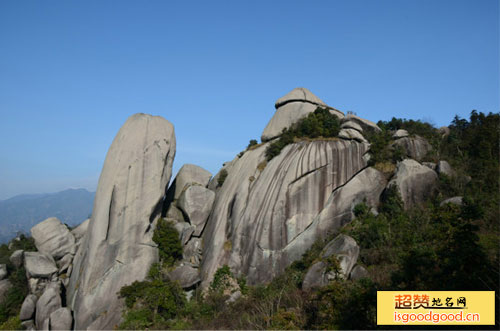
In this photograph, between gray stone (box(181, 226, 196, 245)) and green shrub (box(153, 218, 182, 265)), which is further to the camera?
gray stone (box(181, 226, 196, 245))

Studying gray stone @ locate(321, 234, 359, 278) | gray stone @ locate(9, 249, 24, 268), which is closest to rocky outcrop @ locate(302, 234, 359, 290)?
gray stone @ locate(321, 234, 359, 278)

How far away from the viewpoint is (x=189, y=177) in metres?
28.9

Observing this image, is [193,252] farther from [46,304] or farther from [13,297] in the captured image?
[13,297]

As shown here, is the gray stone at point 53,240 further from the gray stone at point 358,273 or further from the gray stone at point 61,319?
the gray stone at point 358,273

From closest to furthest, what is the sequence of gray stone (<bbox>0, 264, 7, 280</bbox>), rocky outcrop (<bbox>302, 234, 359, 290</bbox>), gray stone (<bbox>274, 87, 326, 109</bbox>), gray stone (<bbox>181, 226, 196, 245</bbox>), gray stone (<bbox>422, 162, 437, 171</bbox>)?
rocky outcrop (<bbox>302, 234, 359, 290</bbox>), gray stone (<bbox>422, 162, 437, 171</bbox>), gray stone (<bbox>181, 226, 196, 245</bbox>), gray stone (<bbox>0, 264, 7, 280</bbox>), gray stone (<bbox>274, 87, 326, 109</bbox>)

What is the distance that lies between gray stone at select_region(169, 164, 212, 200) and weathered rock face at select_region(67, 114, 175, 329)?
332cm

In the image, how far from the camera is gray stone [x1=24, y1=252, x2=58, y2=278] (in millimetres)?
24000

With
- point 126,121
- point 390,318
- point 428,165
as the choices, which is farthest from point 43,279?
point 428,165

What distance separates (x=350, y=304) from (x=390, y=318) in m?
1.99

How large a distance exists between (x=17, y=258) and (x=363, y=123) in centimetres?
3103

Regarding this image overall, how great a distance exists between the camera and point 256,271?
68.3 ft

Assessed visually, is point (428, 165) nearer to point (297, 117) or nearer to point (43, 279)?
point (297, 117)

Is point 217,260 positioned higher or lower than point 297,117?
lower

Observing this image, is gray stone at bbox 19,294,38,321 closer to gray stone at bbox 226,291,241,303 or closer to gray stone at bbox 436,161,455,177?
gray stone at bbox 226,291,241,303
